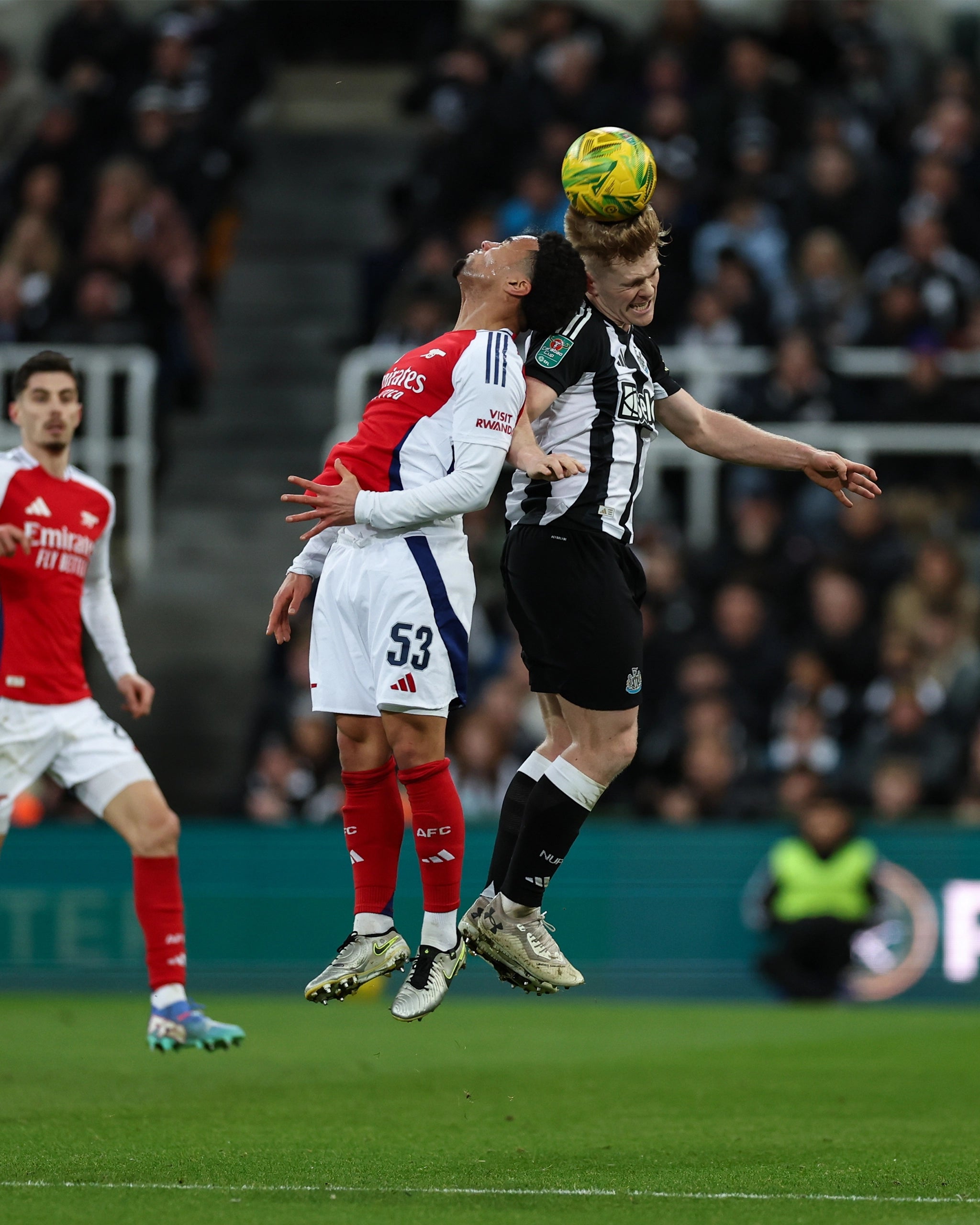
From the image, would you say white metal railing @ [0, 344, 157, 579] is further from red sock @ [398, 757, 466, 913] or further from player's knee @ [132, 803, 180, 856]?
red sock @ [398, 757, 466, 913]

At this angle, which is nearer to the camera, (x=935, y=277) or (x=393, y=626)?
(x=393, y=626)

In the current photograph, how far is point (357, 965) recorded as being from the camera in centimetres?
727

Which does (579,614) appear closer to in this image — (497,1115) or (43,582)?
(497,1115)

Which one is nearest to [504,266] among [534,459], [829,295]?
[534,459]

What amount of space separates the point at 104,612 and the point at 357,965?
293 cm

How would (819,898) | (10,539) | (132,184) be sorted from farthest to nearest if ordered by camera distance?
(132,184)
(819,898)
(10,539)

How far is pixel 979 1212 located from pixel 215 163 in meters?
13.2

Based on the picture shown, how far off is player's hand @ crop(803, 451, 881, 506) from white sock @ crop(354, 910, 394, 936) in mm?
2176

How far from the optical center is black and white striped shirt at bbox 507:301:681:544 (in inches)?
291

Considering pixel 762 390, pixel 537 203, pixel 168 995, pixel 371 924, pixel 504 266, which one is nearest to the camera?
pixel 504 266

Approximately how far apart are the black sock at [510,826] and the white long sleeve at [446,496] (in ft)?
3.84

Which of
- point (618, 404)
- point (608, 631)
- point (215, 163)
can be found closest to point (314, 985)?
point (608, 631)

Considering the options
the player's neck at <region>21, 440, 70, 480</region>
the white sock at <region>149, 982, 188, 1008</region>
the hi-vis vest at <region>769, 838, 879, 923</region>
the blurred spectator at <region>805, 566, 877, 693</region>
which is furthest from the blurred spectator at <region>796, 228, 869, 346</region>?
the white sock at <region>149, 982, 188, 1008</region>

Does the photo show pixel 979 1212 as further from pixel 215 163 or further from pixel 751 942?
pixel 215 163
